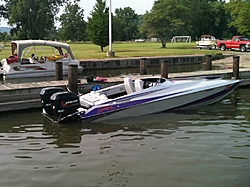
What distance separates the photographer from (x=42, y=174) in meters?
6.20

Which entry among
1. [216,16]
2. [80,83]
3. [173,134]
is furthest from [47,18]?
[173,134]

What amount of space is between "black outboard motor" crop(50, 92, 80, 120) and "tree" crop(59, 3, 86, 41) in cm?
6807

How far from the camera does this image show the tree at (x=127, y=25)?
294ft

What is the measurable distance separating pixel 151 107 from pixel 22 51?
33.8 ft

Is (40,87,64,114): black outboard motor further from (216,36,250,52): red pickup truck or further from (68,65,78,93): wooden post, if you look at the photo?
(216,36,250,52): red pickup truck

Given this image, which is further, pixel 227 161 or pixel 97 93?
pixel 97 93

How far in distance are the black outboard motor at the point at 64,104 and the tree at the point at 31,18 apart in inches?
2368

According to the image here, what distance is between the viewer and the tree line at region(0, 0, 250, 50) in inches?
1515

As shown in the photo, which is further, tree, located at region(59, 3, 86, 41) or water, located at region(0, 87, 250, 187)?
tree, located at region(59, 3, 86, 41)

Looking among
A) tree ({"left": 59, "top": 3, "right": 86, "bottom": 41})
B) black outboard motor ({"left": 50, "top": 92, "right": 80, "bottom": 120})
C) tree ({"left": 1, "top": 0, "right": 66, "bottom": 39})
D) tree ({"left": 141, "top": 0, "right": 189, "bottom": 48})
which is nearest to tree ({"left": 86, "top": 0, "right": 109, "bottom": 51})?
tree ({"left": 141, "top": 0, "right": 189, "bottom": 48})

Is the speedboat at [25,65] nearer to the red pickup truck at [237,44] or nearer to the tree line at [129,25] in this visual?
the tree line at [129,25]

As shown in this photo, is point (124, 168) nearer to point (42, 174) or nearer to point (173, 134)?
point (42, 174)

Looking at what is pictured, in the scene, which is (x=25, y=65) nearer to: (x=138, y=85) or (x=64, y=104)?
(x=138, y=85)

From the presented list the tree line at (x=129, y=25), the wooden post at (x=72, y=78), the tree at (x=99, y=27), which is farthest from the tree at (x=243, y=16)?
the wooden post at (x=72, y=78)
